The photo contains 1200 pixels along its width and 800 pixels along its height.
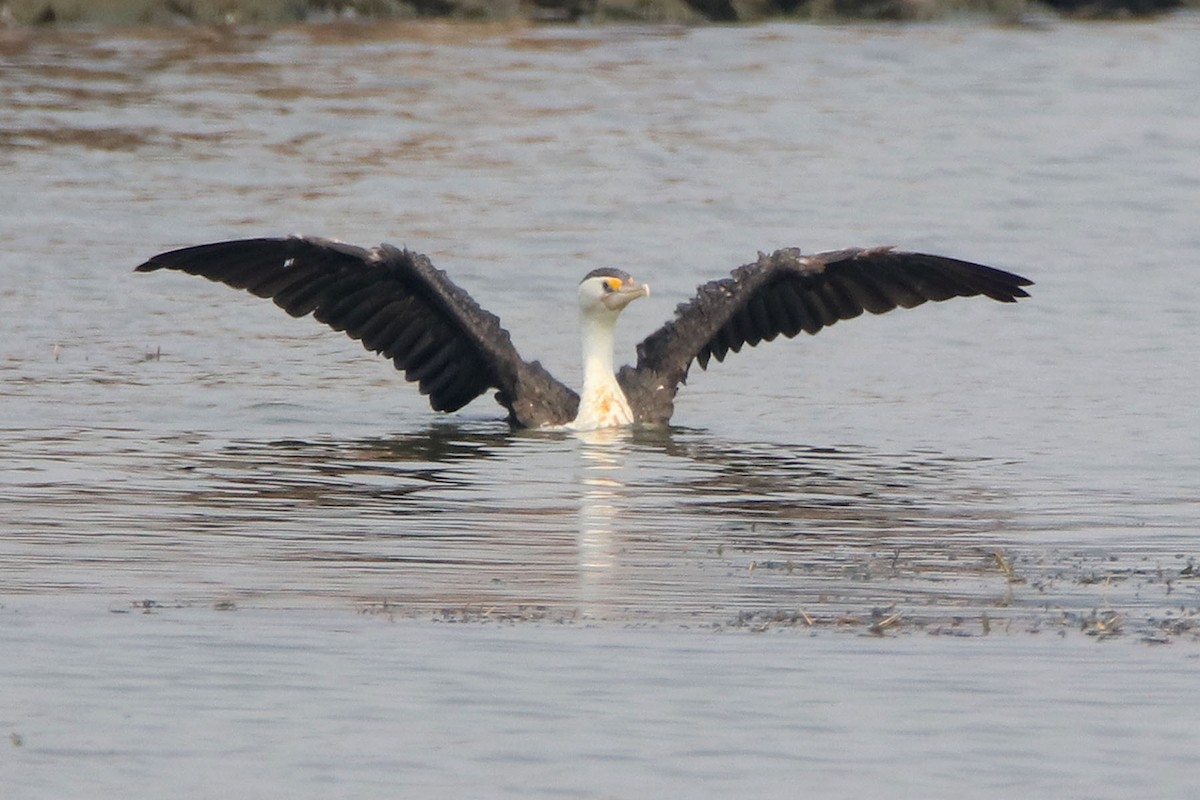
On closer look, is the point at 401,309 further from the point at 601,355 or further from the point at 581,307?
the point at 601,355

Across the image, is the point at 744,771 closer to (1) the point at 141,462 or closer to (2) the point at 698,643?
(2) the point at 698,643

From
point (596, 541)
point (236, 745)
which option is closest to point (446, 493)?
point (596, 541)

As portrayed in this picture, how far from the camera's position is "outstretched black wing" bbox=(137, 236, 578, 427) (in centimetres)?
1248

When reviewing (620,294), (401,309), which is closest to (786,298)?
(620,294)

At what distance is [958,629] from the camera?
25.5ft

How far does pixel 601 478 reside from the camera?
36.8 ft

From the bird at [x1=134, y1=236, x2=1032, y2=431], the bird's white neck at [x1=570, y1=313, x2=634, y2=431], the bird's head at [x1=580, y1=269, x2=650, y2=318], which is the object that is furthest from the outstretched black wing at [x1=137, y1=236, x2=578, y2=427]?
the bird's head at [x1=580, y1=269, x2=650, y2=318]

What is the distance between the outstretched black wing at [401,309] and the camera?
492 inches

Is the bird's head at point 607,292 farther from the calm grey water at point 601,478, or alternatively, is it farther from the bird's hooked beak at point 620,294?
the calm grey water at point 601,478

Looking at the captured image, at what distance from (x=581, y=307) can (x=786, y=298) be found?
3.55 feet

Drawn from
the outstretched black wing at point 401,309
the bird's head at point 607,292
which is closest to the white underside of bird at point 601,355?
the bird's head at point 607,292

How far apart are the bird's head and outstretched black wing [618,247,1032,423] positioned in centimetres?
28

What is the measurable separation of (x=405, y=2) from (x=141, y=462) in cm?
2418

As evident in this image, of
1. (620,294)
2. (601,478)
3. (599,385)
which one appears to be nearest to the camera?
(601,478)
